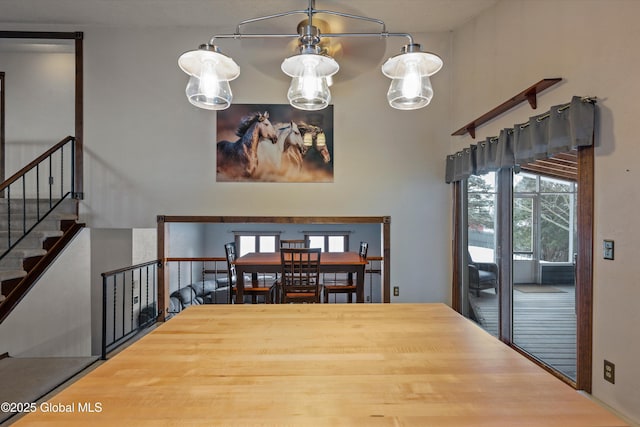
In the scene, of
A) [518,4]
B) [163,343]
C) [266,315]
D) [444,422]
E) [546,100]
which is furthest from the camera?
[518,4]

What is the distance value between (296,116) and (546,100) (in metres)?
2.61

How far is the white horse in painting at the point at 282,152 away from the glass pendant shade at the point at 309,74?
7.93ft

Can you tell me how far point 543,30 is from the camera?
2627mm

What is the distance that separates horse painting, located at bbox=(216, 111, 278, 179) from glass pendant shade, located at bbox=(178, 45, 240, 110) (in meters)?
2.53

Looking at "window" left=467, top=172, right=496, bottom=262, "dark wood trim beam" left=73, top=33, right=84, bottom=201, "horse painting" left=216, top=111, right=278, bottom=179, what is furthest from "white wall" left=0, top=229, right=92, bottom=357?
"window" left=467, top=172, right=496, bottom=262

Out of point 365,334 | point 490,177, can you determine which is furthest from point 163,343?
point 490,177

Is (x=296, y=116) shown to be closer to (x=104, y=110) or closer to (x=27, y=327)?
(x=104, y=110)

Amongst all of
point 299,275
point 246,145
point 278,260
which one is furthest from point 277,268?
point 246,145

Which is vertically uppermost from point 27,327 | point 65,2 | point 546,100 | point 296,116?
point 65,2

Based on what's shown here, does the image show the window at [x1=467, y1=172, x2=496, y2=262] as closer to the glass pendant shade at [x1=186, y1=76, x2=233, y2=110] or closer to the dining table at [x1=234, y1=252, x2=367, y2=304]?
the dining table at [x1=234, y1=252, x2=367, y2=304]

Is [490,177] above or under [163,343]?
above

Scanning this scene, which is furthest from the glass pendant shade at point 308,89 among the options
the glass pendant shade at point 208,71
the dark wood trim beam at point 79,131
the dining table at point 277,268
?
the dark wood trim beam at point 79,131

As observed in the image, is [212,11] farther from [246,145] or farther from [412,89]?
[412,89]

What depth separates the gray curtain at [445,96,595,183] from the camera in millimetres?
2123
